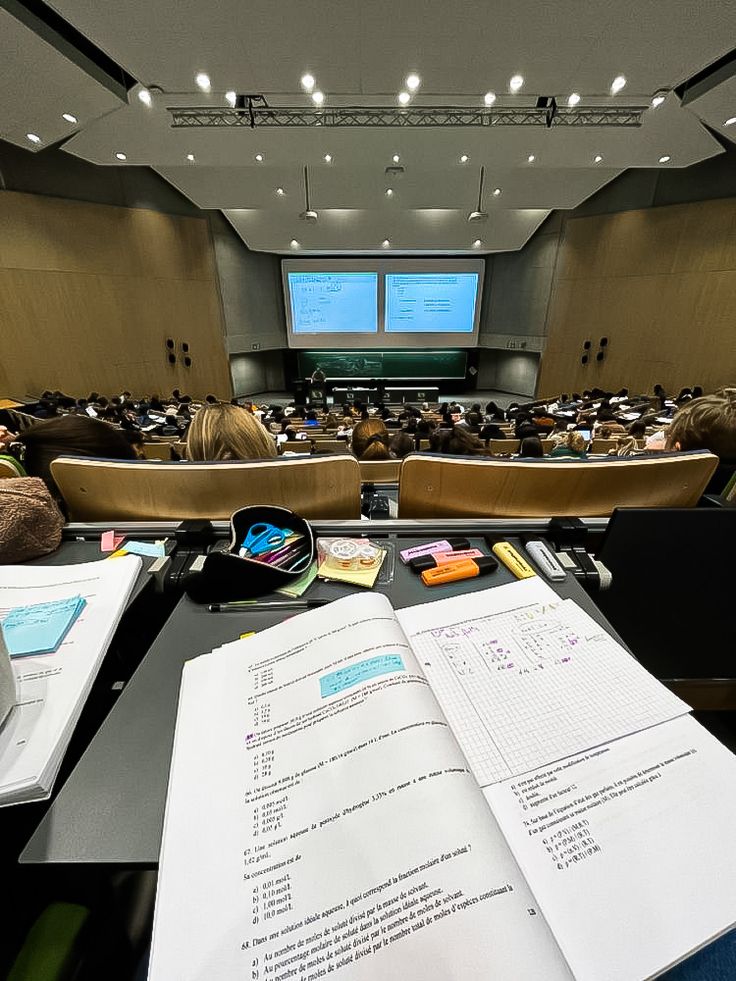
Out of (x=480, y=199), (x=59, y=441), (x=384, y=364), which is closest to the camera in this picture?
(x=59, y=441)

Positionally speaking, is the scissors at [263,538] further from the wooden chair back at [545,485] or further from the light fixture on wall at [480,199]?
the light fixture on wall at [480,199]

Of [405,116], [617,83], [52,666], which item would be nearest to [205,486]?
[52,666]

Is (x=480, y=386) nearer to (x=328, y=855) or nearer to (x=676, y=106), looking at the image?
(x=676, y=106)

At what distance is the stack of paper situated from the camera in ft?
1.27

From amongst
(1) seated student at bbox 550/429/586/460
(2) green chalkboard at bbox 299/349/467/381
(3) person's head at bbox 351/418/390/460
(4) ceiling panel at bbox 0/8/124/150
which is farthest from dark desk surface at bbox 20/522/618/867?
(2) green chalkboard at bbox 299/349/467/381

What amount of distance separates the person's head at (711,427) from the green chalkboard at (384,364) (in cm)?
1064

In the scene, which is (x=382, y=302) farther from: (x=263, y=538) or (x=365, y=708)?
(x=365, y=708)

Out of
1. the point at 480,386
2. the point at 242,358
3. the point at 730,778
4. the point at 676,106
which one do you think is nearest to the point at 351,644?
the point at 730,778

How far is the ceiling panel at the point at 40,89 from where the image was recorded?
354 centimetres

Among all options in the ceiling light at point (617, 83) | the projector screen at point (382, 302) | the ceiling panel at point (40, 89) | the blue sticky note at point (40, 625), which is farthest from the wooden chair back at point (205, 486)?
the projector screen at point (382, 302)

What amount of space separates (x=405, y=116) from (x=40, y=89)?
4333mm

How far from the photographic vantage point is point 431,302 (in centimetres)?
1074

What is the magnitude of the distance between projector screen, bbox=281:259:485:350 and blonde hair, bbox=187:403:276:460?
10115mm

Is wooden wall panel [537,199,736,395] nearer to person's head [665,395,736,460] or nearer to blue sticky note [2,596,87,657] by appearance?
person's head [665,395,736,460]
